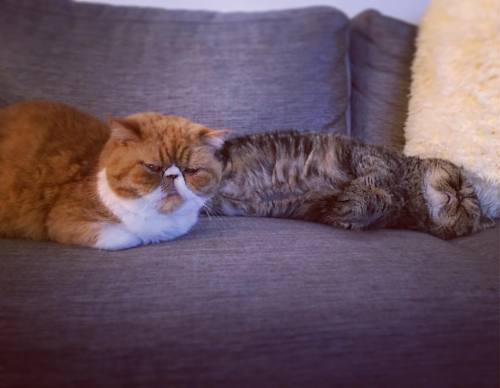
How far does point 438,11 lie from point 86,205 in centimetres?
144

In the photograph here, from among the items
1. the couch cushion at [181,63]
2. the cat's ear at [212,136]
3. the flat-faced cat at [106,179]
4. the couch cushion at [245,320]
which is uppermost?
the couch cushion at [181,63]

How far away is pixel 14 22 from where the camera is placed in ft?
4.86

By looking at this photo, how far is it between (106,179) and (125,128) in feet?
0.48

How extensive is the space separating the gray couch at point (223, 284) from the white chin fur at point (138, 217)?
0.04 m

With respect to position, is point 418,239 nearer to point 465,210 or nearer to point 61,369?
point 465,210

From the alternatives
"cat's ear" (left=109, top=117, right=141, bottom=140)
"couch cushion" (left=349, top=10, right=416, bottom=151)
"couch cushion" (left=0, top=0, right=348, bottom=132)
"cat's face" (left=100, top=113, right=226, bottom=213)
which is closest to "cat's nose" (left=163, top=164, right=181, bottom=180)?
"cat's face" (left=100, top=113, right=226, bottom=213)

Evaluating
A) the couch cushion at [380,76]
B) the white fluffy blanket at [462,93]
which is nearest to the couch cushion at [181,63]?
the couch cushion at [380,76]

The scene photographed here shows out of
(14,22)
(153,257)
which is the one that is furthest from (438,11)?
(14,22)

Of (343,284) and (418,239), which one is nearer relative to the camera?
(343,284)

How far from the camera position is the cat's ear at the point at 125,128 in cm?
95

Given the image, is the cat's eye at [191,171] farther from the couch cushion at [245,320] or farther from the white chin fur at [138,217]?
the couch cushion at [245,320]

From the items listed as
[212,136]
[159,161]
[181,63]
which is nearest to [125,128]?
[159,161]

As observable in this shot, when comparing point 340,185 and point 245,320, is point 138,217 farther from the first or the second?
point 340,185

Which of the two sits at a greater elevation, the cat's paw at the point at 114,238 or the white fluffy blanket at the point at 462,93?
the white fluffy blanket at the point at 462,93
